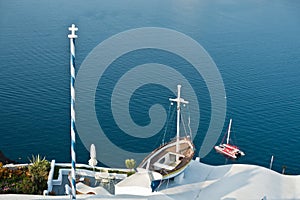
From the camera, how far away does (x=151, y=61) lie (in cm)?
3850

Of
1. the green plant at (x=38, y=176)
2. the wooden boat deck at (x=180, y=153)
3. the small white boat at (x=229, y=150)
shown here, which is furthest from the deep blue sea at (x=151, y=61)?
the green plant at (x=38, y=176)

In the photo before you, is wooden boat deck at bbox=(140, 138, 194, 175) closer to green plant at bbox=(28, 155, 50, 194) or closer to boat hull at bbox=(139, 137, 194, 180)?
boat hull at bbox=(139, 137, 194, 180)

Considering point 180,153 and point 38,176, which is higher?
point 180,153

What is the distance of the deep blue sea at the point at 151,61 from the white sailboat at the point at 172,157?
23.2ft

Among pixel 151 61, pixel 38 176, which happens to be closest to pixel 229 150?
pixel 151 61

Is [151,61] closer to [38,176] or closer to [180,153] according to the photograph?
[180,153]

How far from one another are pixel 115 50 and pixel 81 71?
17.6ft

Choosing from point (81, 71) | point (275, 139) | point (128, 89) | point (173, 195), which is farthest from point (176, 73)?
point (173, 195)

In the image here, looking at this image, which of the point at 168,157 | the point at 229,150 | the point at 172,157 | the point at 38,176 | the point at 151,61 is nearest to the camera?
the point at 38,176

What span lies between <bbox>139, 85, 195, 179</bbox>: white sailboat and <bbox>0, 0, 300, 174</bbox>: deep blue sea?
7062 mm

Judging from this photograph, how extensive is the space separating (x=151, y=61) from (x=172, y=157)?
1901 cm

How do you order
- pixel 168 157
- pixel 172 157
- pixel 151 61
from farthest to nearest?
pixel 151 61, pixel 172 157, pixel 168 157

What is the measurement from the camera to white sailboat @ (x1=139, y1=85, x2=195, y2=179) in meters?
18.7

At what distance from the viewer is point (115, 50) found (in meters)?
39.9
